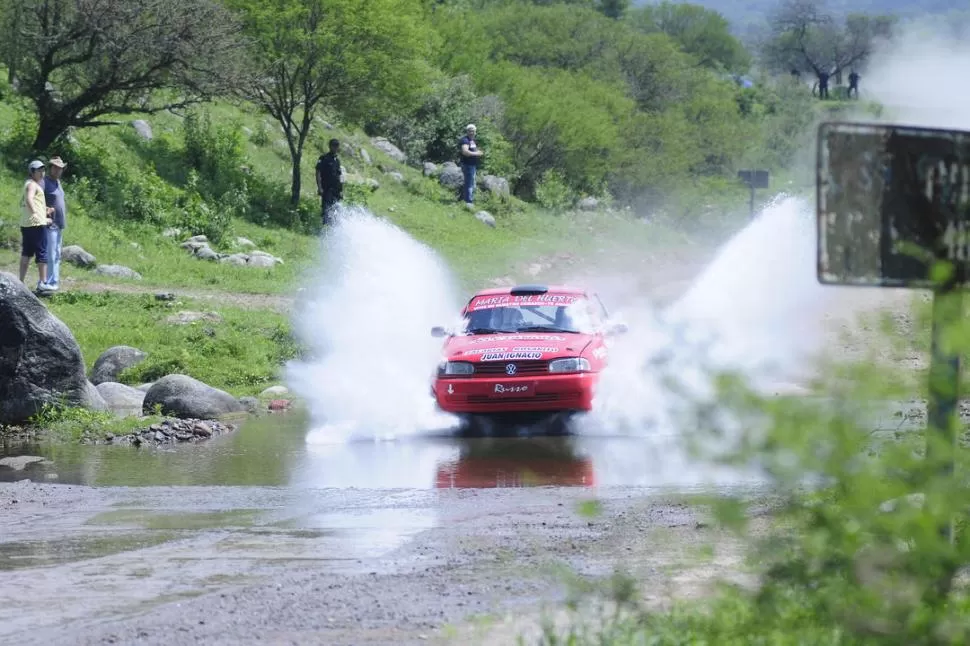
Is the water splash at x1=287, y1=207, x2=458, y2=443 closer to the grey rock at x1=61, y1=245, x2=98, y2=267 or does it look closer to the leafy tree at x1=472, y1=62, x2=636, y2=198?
the grey rock at x1=61, y1=245, x2=98, y2=267

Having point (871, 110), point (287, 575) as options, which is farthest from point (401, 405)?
point (871, 110)

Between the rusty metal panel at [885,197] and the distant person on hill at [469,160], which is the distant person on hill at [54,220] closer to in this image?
the distant person on hill at [469,160]

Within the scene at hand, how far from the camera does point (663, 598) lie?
274 inches

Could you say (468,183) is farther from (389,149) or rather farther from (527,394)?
(527,394)

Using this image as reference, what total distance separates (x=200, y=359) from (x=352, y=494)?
958 cm

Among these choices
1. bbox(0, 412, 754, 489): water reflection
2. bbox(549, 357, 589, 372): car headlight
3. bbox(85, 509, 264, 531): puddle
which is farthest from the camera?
bbox(549, 357, 589, 372): car headlight

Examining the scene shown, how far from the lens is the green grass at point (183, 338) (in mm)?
20391

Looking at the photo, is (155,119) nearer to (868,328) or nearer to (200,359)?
(200,359)

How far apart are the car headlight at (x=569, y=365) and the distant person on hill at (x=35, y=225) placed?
417 inches

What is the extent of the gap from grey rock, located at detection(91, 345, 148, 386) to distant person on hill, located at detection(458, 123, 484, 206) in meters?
18.0

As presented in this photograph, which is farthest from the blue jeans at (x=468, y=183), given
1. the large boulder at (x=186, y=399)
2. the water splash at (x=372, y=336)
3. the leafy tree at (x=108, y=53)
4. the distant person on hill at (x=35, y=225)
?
the large boulder at (x=186, y=399)

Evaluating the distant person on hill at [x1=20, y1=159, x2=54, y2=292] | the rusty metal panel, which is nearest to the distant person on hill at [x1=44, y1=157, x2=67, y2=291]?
the distant person on hill at [x1=20, y1=159, x2=54, y2=292]

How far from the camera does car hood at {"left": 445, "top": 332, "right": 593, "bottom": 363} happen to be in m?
15.8

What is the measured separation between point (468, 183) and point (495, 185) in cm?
452
